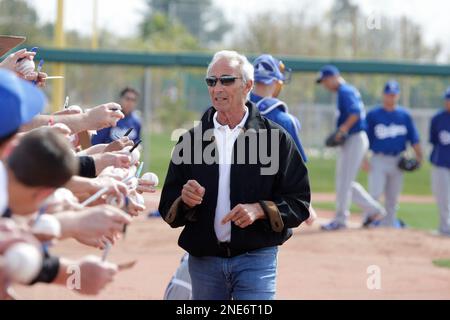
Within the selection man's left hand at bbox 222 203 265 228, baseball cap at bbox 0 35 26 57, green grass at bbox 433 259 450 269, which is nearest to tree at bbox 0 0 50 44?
green grass at bbox 433 259 450 269

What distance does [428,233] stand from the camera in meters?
14.1

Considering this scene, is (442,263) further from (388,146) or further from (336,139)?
(388,146)

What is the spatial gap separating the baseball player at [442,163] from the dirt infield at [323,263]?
72 centimetres

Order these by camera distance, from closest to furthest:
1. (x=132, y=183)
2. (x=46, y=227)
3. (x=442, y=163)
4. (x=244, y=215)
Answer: (x=46, y=227) < (x=132, y=183) < (x=244, y=215) < (x=442, y=163)

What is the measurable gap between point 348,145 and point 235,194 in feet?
29.3

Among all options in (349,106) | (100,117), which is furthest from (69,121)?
(349,106)

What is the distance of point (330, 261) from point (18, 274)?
28.1 feet

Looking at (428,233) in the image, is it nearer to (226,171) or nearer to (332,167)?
(226,171)

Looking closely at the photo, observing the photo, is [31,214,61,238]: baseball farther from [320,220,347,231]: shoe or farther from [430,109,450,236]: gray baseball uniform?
[430,109,450,236]: gray baseball uniform

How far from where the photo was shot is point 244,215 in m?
5.34

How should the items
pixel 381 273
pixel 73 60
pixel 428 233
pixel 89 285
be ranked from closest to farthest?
pixel 89 285, pixel 381 273, pixel 428 233, pixel 73 60

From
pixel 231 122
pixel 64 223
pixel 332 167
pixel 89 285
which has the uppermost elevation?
pixel 231 122

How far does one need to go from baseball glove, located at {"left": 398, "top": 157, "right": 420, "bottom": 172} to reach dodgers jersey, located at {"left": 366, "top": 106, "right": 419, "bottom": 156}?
0.77 ft
